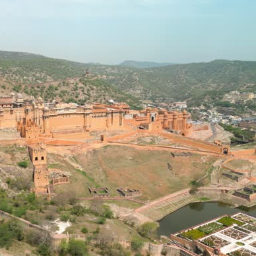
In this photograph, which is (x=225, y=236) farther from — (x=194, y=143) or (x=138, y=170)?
(x=194, y=143)

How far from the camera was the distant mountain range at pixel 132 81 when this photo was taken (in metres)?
71.3

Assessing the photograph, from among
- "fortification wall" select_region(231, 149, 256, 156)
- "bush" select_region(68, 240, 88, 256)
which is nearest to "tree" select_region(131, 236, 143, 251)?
"bush" select_region(68, 240, 88, 256)

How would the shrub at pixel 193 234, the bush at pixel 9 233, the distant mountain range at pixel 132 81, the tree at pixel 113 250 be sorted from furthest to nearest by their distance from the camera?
the distant mountain range at pixel 132 81 < the shrub at pixel 193 234 < the tree at pixel 113 250 < the bush at pixel 9 233

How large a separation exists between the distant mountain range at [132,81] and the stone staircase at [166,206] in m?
37.8

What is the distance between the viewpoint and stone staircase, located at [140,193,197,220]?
99.9 ft

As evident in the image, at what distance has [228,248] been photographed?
81.8 ft

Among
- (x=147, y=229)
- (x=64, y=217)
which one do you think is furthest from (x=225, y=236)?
(x=64, y=217)

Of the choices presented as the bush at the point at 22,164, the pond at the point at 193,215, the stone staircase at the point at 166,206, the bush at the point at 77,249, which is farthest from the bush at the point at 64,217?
the bush at the point at 22,164

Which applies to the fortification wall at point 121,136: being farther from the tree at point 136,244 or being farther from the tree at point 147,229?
the tree at point 136,244

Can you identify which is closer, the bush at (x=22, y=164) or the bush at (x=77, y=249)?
the bush at (x=77, y=249)

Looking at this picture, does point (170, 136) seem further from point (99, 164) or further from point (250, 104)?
point (250, 104)

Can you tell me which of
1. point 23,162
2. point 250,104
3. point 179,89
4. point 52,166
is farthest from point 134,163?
point 179,89

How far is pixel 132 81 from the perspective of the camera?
435 ft

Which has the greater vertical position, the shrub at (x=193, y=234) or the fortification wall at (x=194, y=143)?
the fortification wall at (x=194, y=143)
